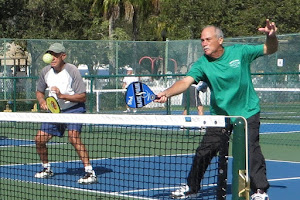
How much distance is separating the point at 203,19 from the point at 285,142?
21.2 m

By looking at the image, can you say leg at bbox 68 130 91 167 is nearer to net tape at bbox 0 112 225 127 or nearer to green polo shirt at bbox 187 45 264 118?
net tape at bbox 0 112 225 127

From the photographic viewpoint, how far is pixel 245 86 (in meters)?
7.50

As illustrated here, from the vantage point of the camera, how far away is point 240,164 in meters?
5.05

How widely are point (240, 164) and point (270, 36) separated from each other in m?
2.38

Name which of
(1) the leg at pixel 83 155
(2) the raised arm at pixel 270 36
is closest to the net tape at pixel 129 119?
(2) the raised arm at pixel 270 36

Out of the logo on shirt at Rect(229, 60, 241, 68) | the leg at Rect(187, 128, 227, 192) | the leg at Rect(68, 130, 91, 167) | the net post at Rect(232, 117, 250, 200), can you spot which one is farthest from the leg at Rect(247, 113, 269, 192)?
the leg at Rect(68, 130, 91, 167)

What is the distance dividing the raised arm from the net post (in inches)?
79.4

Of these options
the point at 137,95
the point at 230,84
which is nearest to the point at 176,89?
the point at 230,84

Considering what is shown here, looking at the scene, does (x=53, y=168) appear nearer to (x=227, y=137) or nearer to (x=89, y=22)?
(x=227, y=137)

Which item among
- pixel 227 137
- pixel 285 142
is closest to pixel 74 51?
pixel 285 142

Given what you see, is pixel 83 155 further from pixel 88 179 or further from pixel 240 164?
pixel 240 164

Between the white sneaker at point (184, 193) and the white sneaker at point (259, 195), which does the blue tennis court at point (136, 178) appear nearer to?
the white sneaker at point (184, 193)

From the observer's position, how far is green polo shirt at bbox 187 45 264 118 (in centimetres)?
743

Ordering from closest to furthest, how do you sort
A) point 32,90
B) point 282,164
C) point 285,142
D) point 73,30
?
point 282,164, point 285,142, point 32,90, point 73,30
